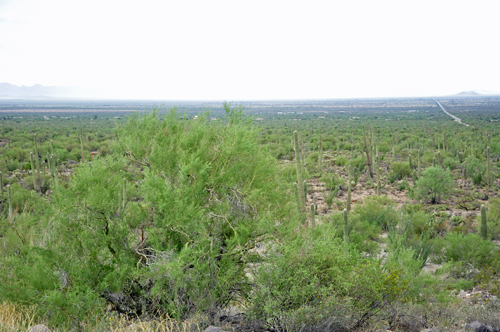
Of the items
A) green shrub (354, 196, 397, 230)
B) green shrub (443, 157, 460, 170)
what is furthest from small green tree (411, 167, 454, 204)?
green shrub (443, 157, 460, 170)

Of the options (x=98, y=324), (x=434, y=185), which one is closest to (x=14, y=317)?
(x=98, y=324)

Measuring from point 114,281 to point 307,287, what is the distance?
130 inches

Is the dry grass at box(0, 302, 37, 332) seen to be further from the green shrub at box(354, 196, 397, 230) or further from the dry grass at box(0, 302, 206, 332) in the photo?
the green shrub at box(354, 196, 397, 230)

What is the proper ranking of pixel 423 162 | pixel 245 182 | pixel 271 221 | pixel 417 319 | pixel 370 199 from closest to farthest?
1. pixel 417 319
2. pixel 271 221
3. pixel 245 182
4. pixel 370 199
5. pixel 423 162

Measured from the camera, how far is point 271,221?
7785 mm

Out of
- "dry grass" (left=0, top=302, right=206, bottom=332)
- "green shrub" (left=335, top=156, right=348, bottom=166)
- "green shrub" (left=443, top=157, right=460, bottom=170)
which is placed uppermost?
"dry grass" (left=0, top=302, right=206, bottom=332)

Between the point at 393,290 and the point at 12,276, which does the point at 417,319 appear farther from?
the point at 12,276

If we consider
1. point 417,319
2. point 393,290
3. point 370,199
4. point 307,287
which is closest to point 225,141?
point 307,287

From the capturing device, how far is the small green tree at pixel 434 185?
65.0ft

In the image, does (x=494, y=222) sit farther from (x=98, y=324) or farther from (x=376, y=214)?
(x=98, y=324)

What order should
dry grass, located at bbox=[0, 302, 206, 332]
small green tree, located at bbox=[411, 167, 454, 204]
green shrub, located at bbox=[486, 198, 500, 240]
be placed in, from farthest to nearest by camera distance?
small green tree, located at bbox=[411, 167, 454, 204] < green shrub, located at bbox=[486, 198, 500, 240] < dry grass, located at bbox=[0, 302, 206, 332]

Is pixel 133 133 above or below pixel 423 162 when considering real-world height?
above

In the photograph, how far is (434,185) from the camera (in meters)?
19.7

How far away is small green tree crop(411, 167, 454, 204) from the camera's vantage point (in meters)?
19.8
